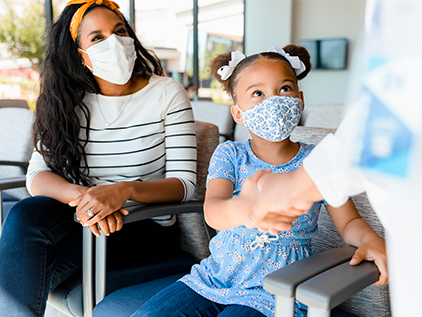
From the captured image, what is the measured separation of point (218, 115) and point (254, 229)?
2.32 metres

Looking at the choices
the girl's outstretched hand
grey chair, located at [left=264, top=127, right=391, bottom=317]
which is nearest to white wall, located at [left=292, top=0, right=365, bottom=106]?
grey chair, located at [left=264, top=127, right=391, bottom=317]

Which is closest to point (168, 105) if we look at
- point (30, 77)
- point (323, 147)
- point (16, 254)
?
point (16, 254)

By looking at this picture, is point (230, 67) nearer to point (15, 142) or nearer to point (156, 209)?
point (156, 209)

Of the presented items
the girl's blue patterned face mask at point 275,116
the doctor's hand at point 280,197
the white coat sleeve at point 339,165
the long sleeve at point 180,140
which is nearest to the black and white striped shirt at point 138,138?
the long sleeve at point 180,140

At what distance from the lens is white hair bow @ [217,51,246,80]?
4.07 feet

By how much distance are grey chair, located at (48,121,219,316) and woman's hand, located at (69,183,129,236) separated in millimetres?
34

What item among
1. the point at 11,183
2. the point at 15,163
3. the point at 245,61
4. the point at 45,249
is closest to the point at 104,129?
the point at 11,183

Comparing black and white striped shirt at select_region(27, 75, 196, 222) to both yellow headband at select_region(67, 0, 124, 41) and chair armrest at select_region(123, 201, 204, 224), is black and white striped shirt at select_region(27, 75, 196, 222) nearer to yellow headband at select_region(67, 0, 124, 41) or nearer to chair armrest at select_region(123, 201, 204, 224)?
chair armrest at select_region(123, 201, 204, 224)

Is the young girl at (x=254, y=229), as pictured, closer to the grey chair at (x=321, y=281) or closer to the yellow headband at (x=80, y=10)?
the grey chair at (x=321, y=281)

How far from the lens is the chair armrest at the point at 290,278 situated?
731 mm

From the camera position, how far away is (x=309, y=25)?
8141 mm

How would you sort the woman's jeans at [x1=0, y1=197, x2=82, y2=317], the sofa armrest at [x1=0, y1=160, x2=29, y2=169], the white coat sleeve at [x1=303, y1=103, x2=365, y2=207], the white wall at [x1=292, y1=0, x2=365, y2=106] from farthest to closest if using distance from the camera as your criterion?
the white wall at [x1=292, y1=0, x2=365, y2=106]
the sofa armrest at [x1=0, y1=160, x2=29, y2=169]
the woman's jeans at [x1=0, y1=197, x2=82, y2=317]
the white coat sleeve at [x1=303, y1=103, x2=365, y2=207]

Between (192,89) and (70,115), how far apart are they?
6.01 m

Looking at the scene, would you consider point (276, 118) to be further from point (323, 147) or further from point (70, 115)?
point (70, 115)
